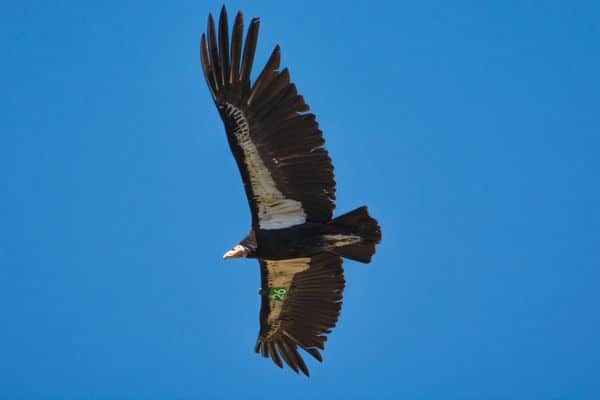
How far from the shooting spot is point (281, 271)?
16.5 meters

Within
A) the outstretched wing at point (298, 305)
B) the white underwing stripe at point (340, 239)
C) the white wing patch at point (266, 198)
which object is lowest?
the outstretched wing at point (298, 305)

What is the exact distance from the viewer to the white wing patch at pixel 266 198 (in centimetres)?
1473

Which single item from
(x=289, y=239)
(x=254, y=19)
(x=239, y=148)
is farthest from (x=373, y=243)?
(x=254, y=19)

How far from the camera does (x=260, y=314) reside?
56.1 ft

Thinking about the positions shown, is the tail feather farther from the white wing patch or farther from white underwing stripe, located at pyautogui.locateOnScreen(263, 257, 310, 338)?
white underwing stripe, located at pyautogui.locateOnScreen(263, 257, 310, 338)

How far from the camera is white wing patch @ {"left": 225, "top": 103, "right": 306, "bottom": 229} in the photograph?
1473 centimetres

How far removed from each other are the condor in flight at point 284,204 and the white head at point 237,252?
17mm

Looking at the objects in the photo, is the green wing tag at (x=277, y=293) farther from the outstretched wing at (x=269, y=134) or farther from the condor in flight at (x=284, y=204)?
the outstretched wing at (x=269, y=134)

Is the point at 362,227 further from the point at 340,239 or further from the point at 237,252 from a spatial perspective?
the point at 237,252

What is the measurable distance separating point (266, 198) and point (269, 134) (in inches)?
50.7

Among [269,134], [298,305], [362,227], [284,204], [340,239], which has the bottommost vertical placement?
[298,305]

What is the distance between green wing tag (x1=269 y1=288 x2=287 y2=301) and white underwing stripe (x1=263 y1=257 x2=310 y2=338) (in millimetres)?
74

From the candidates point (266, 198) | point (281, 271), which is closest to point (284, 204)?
point (266, 198)

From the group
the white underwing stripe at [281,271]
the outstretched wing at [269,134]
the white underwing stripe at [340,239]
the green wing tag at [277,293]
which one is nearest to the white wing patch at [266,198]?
the outstretched wing at [269,134]
